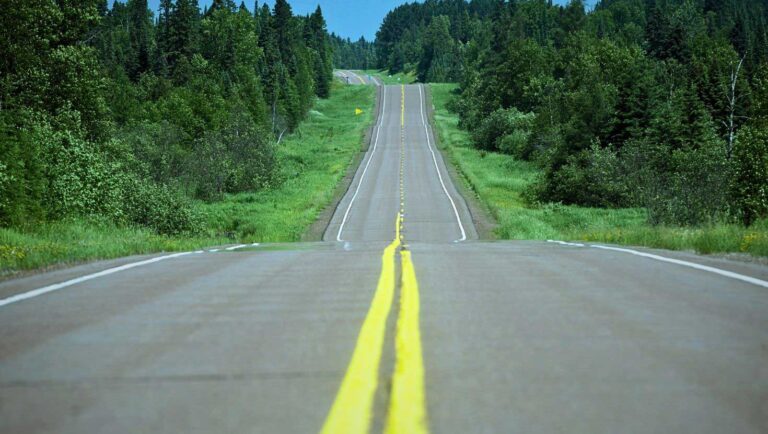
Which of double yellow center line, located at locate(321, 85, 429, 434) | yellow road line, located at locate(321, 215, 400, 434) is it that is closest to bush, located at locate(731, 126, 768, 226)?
double yellow center line, located at locate(321, 85, 429, 434)

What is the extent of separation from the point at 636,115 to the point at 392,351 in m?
51.8

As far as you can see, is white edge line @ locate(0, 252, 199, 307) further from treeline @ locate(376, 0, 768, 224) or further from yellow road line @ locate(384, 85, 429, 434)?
treeline @ locate(376, 0, 768, 224)

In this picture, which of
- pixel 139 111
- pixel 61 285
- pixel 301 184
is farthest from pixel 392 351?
pixel 139 111

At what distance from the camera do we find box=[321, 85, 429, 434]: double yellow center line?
3285mm

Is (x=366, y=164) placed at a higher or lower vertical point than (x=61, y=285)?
lower

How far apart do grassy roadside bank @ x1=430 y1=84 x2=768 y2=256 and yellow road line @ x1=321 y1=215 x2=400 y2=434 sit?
7.11 metres

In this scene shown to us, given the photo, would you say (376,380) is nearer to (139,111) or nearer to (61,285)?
(61,285)

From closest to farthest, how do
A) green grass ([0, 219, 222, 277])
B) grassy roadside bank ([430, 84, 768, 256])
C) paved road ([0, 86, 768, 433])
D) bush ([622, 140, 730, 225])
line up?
paved road ([0, 86, 768, 433]), green grass ([0, 219, 222, 277]), grassy roadside bank ([430, 84, 768, 256]), bush ([622, 140, 730, 225])

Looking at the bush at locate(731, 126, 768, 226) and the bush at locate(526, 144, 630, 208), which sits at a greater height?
the bush at locate(731, 126, 768, 226)

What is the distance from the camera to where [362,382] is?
3.91 meters

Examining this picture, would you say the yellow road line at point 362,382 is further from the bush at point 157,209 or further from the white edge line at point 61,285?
the bush at point 157,209

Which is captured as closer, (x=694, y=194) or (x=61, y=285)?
(x=61, y=285)

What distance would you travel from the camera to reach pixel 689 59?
10269cm

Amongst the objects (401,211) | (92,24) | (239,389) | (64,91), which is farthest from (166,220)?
(239,389)
